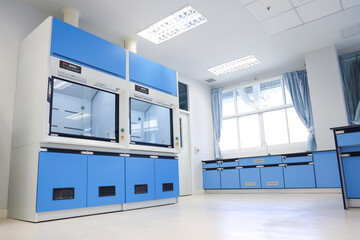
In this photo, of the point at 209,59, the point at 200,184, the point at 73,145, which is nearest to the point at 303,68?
the point at 209,59

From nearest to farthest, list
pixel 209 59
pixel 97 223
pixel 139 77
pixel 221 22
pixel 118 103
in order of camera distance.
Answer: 1. pixel 97 223
2. pixel 118 103
3. pixel 139 77
4. pixel 221 22
5. pixel 209 59

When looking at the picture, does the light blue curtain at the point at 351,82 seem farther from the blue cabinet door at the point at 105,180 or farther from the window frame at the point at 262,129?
the blue cabinet door at the point at 105,180

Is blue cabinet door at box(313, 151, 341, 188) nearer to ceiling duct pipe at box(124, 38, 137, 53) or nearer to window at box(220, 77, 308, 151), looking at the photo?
window at box(220, 77, 308, 151)

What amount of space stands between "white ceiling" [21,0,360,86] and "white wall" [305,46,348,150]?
0.95ft

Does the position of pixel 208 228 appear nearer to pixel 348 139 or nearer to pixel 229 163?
pixel 348 139

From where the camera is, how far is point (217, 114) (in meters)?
7.77

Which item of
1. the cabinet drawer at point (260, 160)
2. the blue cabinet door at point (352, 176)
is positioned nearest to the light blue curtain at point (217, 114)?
the cabinet drawer at point (260, 160)

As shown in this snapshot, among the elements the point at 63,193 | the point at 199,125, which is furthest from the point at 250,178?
the point at 63,193

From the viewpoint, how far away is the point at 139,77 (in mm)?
4367

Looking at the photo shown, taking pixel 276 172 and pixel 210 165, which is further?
pixel 210 165

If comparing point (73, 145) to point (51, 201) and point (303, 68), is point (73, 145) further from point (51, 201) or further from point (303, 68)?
point (303, 68)

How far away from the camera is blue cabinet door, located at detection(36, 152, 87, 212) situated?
2947 mm

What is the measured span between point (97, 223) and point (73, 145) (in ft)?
3.45

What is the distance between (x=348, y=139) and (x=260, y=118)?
407 cm
